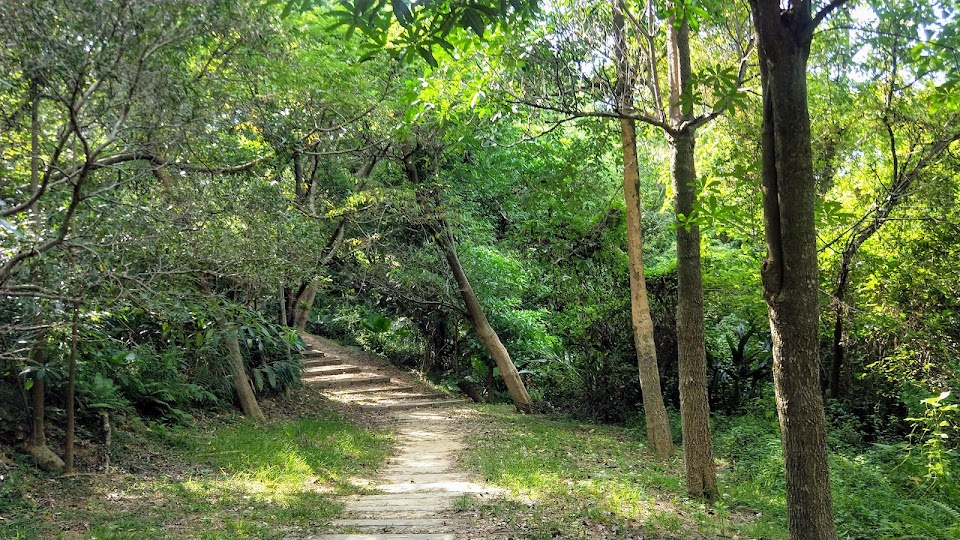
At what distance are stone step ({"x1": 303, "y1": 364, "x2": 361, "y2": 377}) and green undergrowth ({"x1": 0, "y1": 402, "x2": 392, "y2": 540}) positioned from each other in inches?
265

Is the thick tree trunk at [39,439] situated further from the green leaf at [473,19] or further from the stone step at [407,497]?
the green leaf at [473,19]

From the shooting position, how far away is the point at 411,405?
1498 centimetres

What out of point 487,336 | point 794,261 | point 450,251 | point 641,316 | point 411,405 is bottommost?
point 411,405

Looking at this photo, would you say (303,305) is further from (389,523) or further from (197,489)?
(389,523)

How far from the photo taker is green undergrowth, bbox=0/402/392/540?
5.44 m

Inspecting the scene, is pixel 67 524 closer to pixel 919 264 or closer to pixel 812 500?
pixel 812 500

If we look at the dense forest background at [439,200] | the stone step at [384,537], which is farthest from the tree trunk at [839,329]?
the stone step at [384,537]

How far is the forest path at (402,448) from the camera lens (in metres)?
5.53

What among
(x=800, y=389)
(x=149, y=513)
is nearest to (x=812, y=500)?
(x=800, y=389)

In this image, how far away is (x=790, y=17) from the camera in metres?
3.30

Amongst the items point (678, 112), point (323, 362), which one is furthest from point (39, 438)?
point (323, 362)

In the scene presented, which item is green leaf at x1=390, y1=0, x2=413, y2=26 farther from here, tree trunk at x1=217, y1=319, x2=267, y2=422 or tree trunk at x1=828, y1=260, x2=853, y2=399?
tree trunk at x1=217, y1=319, x2=267, y2=422

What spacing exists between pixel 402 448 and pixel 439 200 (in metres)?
5.35

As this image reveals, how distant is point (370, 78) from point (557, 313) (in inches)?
236
